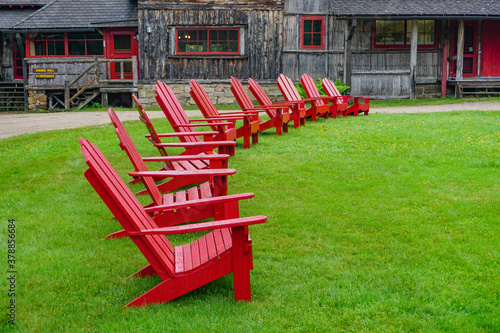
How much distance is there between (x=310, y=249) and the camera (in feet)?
13.2

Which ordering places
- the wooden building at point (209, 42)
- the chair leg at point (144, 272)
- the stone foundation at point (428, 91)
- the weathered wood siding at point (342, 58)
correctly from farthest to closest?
the stone foundation at point (428, 91) → the weathered wood siding at point (342, 58) → the wooden building at point (209, 42) → the chair leg at point (144, 272)

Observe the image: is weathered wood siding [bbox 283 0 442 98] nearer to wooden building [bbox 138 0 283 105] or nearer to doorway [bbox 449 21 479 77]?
wooden building [bbox 138 0 283 105]

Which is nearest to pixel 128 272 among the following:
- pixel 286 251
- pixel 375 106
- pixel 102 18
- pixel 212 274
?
pixel 212 274

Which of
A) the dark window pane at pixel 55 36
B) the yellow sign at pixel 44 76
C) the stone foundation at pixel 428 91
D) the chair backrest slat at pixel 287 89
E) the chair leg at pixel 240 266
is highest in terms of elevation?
the dark window pane at pixel 55 36

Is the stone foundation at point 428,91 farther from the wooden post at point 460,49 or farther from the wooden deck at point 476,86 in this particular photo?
the wooden post at point 460,49

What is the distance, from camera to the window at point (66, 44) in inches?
893

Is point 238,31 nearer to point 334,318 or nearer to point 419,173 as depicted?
point 419,173

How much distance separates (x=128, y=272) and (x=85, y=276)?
0.26 metres

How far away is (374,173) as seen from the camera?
6.44 meters

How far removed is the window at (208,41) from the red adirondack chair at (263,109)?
31.7ft

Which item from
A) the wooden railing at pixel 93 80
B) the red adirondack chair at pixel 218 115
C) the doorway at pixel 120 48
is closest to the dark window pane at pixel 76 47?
the doorway at pixel 120 48

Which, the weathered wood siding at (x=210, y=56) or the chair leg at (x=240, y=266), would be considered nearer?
the chair leg at (x=240, y=266)

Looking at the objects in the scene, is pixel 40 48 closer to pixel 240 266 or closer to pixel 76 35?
pixel 76 35

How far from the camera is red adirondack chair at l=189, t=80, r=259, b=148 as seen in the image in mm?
7891
